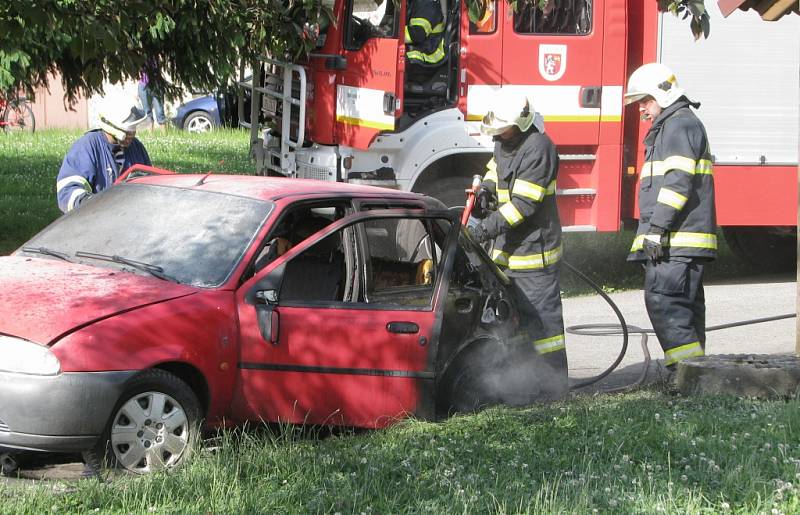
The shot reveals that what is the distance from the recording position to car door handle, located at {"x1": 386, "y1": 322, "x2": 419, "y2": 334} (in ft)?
17.9

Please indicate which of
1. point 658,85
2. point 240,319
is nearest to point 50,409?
point 240,319

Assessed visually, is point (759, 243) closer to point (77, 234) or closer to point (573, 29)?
point (573, 29)

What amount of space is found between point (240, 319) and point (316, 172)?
15.2 feet

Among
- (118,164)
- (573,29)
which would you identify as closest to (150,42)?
(118,164)

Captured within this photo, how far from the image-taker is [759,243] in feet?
38.6

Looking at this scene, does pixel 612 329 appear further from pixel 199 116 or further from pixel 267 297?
pixel 199 116

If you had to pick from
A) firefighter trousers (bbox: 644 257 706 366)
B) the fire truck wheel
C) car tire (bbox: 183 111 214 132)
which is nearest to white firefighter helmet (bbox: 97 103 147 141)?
firefighter trousers (bbox: 644 257 706 366)

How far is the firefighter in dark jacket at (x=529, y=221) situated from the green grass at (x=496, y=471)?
1477 millimetres

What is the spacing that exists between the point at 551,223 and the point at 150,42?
14.9 ft

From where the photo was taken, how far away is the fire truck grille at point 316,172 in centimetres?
941

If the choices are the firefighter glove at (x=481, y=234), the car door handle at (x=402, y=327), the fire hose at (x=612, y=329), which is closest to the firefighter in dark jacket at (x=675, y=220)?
the fire hose at (x=612, y=329)

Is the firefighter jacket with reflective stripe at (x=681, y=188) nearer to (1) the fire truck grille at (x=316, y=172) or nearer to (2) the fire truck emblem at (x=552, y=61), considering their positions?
(2) the fire truck emblem at (x=552, y=61)

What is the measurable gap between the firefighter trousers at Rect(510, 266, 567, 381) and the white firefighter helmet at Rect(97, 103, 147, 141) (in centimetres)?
275

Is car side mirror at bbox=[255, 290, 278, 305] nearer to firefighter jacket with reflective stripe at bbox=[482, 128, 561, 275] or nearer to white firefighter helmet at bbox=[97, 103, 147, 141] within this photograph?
firefighter jacket with reflective stripe at bbox=[482, 128, 561, 275]
